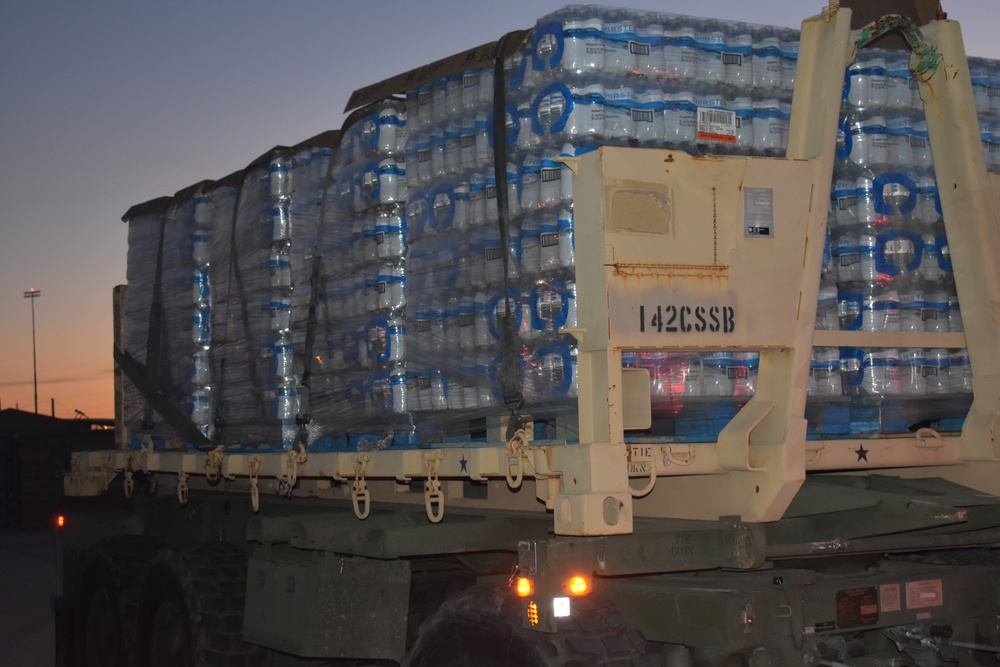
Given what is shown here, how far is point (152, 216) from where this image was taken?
8867 millimetres

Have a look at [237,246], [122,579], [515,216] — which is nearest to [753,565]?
[515,216]

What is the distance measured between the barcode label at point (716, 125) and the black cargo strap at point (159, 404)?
13.0 ft

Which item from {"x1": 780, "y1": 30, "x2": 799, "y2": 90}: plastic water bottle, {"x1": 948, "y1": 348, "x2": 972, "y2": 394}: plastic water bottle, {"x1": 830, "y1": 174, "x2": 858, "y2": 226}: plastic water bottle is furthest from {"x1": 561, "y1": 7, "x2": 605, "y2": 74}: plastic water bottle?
{"x1": 948, "y1": 348, "x2": 972, "y2": 394}: plastic water bottle

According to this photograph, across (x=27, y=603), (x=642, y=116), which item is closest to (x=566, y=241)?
(x=642, y=116)

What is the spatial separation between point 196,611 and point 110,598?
5.60ft

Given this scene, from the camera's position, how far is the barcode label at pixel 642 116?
4906 mm

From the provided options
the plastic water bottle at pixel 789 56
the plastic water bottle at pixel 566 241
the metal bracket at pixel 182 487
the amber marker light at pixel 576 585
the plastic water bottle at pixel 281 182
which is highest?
the plastic water bottle at pixel 789 56

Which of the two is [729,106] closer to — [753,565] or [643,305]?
[643,305]

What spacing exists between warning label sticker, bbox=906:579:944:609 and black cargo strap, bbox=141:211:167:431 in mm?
5265

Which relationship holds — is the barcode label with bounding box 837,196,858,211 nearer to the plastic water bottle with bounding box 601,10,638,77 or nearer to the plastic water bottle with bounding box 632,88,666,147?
the plastic water bottle with bounding box 632,88,666,147

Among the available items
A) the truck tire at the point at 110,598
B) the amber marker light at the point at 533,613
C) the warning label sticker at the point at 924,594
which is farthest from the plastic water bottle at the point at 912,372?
the truck tire at the point at 110,598

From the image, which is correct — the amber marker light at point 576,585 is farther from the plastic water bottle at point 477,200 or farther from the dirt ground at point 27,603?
the dirt ground at point 27,603

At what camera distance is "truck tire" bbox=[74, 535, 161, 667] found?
851cm

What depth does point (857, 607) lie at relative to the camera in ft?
16.3
